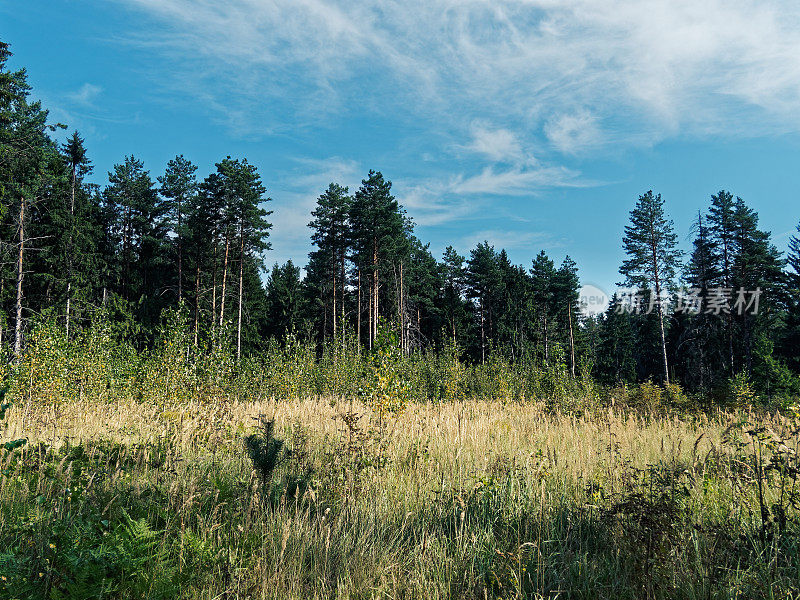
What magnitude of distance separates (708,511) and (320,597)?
3.55 m

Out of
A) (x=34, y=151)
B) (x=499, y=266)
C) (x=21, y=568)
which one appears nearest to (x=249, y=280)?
(x=34, y=151)

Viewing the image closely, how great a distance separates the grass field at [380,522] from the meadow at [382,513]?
2cm

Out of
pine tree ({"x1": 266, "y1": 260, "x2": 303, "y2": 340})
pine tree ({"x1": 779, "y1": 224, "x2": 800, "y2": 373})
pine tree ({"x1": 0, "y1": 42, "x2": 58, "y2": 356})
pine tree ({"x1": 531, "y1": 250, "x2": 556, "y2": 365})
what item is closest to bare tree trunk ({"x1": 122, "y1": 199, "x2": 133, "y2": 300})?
pine tree ({"x1": 0, "y1": 42, "x2": 58, "y2": 356})

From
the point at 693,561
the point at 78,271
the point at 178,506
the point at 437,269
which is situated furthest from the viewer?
the point at 437,269

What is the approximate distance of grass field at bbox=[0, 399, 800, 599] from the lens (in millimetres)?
2768

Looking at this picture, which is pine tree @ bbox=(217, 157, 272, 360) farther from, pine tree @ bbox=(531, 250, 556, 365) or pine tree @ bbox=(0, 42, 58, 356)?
pine tree @ bbox=(531, 250, 556, 365)

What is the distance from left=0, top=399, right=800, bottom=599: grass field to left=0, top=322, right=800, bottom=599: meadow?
0.02 meters

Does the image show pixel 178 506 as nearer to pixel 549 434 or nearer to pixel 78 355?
pixel 549 434

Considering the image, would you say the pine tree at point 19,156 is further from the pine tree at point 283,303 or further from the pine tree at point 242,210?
the pine tree at point 283,303

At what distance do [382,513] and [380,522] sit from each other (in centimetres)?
16

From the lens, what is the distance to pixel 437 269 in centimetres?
5091

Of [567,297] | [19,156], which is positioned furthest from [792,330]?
[19,156]

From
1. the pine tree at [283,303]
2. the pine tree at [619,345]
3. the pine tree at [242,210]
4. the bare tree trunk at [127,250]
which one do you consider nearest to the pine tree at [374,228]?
the pine tree at [242,210]

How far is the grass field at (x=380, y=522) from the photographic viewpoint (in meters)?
2.77
